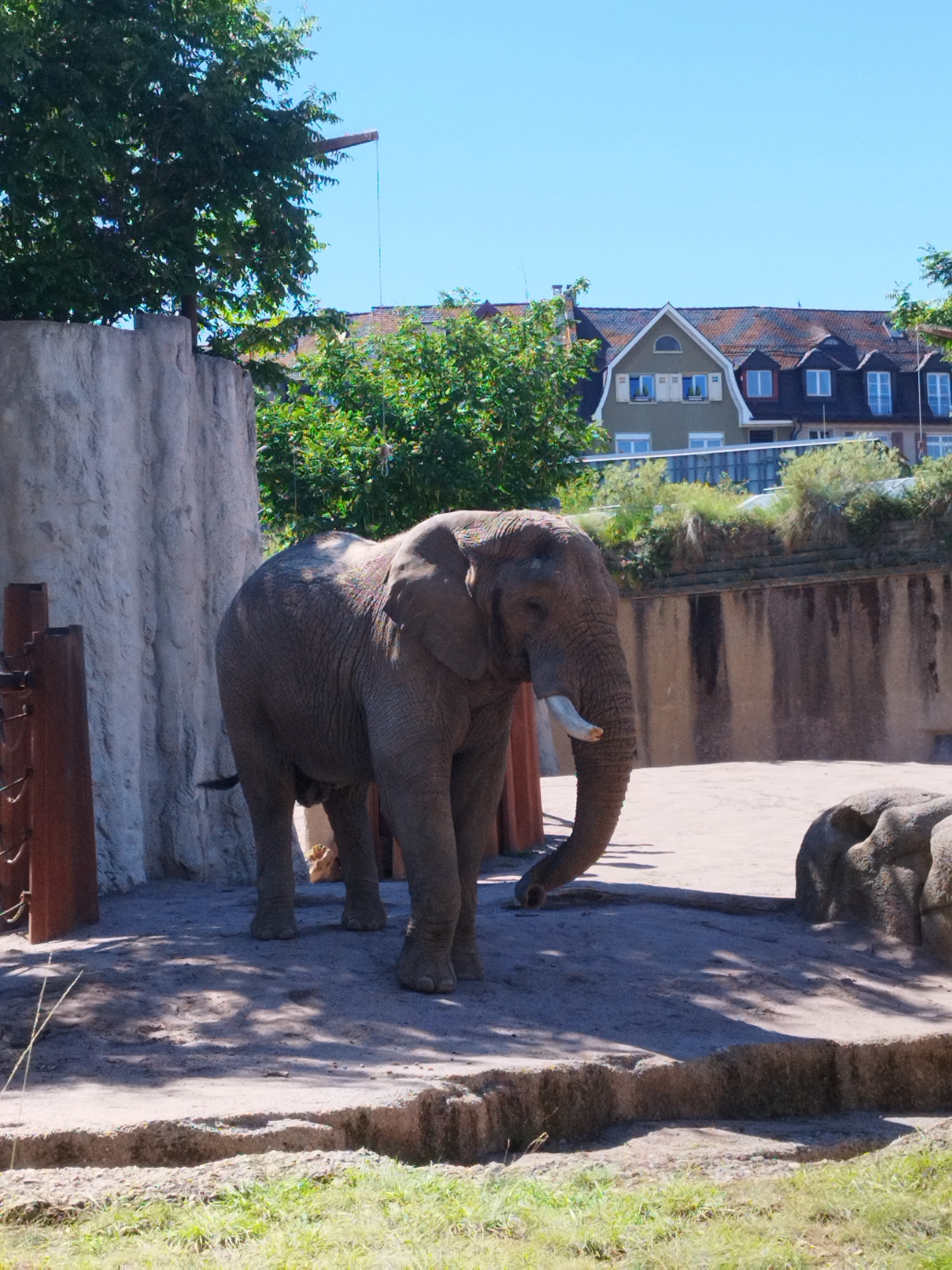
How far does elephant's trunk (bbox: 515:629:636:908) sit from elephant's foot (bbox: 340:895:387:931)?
5.03 ft

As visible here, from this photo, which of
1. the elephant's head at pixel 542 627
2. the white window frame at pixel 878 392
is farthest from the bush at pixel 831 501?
the white window frame at pixel 878 392

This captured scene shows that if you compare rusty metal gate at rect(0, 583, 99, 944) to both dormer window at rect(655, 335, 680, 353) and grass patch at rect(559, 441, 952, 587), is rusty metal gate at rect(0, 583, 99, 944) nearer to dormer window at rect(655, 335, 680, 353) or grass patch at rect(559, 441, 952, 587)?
grass patch at rect(559, 441, 952, 587)

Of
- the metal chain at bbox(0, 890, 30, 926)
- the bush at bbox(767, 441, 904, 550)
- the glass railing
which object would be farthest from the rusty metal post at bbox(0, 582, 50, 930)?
the glass railing

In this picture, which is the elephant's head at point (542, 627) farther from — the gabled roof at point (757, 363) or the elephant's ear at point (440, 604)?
the gabled roof at point (757, 363)

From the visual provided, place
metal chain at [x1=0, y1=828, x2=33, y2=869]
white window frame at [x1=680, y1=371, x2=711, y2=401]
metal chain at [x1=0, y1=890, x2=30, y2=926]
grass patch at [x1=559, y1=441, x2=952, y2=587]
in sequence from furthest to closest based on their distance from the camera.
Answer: white window frame at [x1=680, y1=371, x2=711, y2=401] → grass patch at [x1=559, y1=441, x2=952, y2=587] → metal chain at [x1=0, y1=828, x2=33, y2=869] → metal chain at [x1=0, y1=890, x2=30, y2=926]

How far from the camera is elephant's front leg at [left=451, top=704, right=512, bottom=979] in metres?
7.00

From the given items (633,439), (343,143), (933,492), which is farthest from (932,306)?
(633,439)

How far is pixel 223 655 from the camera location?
800 centimetres

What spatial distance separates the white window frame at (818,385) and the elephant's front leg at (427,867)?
4501 cm

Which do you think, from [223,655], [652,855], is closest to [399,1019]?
[223,655]

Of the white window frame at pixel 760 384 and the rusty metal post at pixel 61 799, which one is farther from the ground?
the white window frame at pixel 760 384

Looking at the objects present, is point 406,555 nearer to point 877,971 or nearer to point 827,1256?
point 877,971

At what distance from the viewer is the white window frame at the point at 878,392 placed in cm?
5028

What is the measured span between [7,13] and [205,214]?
2.21 metres
